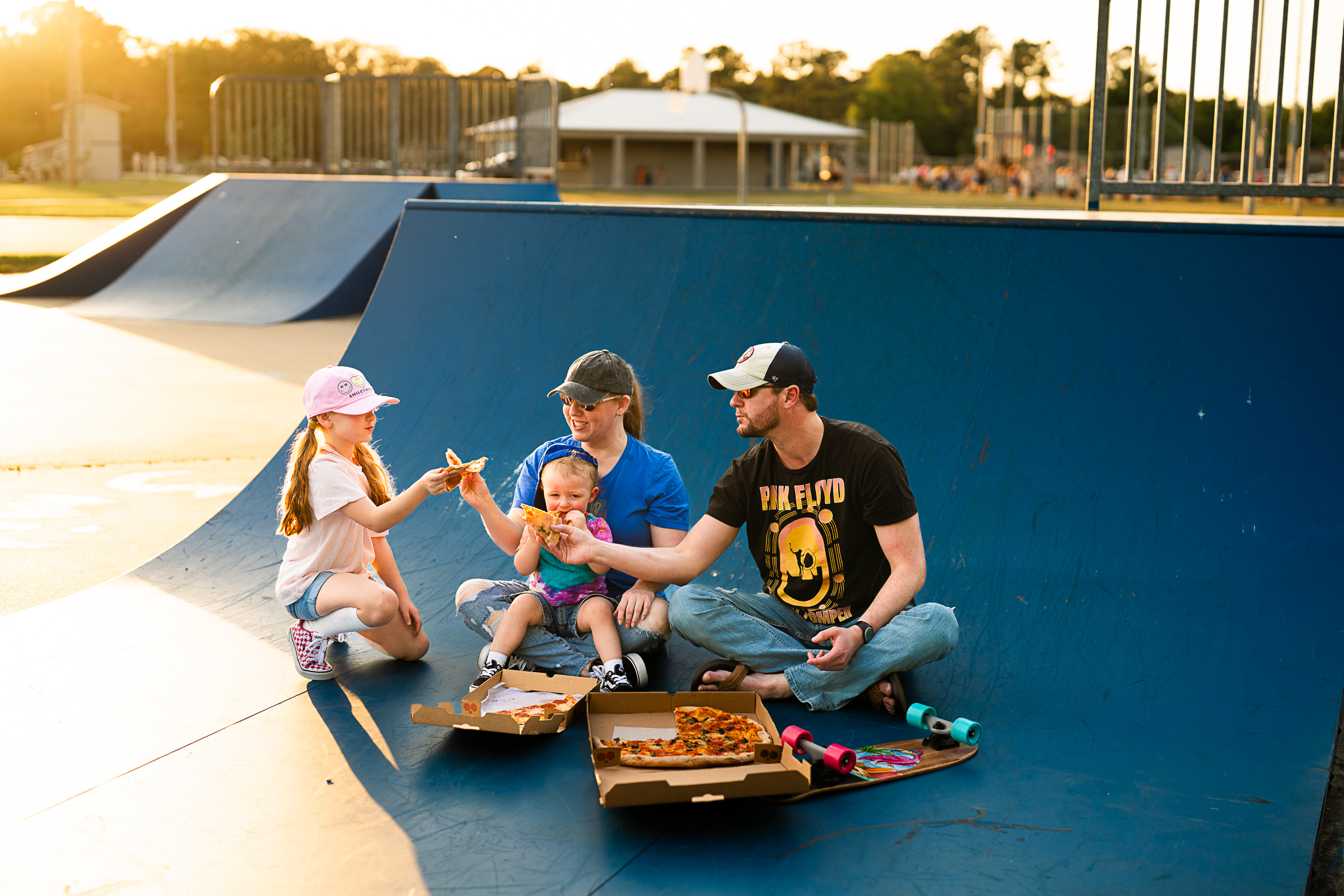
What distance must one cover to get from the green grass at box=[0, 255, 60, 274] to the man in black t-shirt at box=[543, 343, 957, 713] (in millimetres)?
20426

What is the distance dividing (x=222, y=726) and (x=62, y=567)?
2289mm

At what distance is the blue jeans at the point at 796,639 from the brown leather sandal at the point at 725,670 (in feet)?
0.11

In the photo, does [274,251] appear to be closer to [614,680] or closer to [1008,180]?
[614,680]

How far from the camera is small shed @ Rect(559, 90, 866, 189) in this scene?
4903cm

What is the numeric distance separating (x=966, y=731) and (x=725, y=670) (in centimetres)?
86

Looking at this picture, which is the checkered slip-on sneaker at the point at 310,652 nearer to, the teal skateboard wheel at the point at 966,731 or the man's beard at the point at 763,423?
the man's beard at the point at 763,423

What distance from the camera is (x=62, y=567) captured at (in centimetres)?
518

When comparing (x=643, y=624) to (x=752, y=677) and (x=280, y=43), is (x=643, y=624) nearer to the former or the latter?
(x=752, y=677)

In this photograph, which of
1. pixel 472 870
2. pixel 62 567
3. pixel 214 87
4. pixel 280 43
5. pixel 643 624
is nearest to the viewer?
pixel 472 870

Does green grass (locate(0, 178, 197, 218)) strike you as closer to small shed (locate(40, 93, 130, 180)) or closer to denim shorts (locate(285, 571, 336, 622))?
small shed (locate(40, 93, 130, 180))

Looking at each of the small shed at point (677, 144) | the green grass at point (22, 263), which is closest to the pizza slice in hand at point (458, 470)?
the green grass at point (22, 263)

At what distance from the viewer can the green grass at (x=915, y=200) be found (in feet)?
82.7

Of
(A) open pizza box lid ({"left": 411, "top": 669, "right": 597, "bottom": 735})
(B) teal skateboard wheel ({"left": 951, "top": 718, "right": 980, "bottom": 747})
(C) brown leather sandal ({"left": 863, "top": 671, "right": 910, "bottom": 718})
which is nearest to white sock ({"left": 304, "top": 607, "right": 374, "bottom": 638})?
(A) open pizza box lid ({"left": 411, "top": 669, "right": 597, "bottom": 735})

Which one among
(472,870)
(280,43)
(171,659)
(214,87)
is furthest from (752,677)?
(280,43)
